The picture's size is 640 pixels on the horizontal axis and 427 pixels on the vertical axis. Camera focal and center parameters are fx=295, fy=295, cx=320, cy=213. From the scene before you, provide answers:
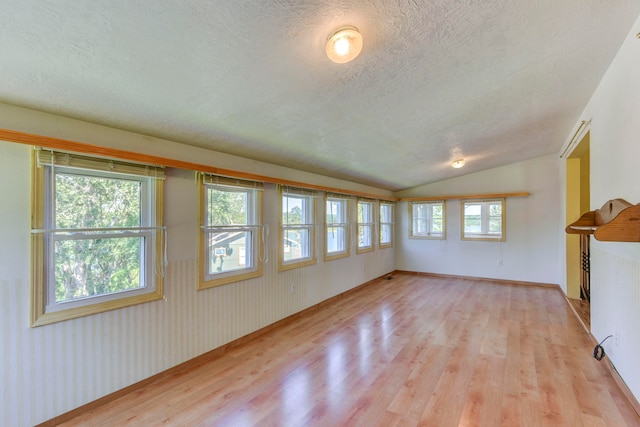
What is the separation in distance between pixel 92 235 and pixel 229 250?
4.22 ft

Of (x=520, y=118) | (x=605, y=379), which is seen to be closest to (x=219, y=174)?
(x=520, y=118)

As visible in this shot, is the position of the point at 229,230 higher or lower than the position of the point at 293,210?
lower

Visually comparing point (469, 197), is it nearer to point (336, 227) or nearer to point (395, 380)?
point (336, 227)

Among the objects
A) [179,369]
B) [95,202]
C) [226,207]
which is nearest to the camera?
[95,202]

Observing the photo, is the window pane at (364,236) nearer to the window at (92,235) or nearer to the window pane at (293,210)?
the window pane at (293,210)

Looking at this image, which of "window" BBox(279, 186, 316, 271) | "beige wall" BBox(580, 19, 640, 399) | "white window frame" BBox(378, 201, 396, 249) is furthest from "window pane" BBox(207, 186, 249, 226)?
"white window frame" BBox(378, 201, 396, 249)

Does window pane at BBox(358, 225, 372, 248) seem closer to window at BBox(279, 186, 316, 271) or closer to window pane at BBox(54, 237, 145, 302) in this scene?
window at BBox(279, 186, 316, 271)

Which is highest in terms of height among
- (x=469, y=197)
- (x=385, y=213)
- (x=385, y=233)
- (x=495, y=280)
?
(x=469, y=197)

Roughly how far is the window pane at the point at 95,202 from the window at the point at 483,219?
247 inches

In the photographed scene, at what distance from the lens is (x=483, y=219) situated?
6.42 meters

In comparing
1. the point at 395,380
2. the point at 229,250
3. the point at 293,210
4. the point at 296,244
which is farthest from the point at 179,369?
the point at 293,210

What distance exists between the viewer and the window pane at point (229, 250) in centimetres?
306

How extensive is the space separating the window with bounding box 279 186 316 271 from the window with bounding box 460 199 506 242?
392 centimetres

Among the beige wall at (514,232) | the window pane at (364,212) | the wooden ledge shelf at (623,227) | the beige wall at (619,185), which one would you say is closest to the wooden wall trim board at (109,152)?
the window pane at (364,212)
